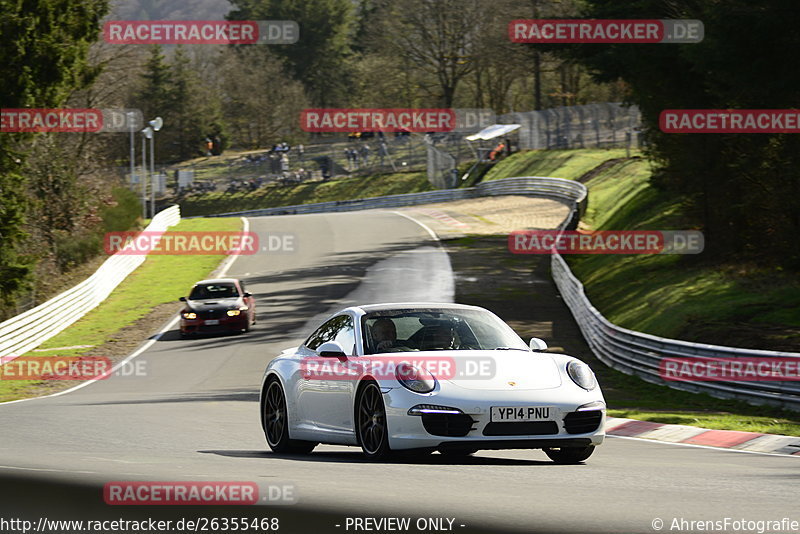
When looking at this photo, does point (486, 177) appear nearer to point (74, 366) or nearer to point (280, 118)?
point (280, 118)

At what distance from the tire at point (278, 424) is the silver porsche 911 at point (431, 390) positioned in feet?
0.04

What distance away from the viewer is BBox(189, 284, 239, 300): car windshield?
32750 mm

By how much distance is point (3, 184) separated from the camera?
3384 centimetres

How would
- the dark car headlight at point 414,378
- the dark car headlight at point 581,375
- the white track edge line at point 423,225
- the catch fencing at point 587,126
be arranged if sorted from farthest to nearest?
the catch fencing at point 587,126 → the white track edge line at point 423,225 → the dark car headlight at point 581,375 → the dark car headlight at point 414,378

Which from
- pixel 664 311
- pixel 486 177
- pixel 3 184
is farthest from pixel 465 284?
pixel 486 177

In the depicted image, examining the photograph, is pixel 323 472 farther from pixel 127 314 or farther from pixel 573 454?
pixel 127 314

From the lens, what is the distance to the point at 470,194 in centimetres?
7931

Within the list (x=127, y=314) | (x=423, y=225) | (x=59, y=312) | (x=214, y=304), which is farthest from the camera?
(x=423, y=225)

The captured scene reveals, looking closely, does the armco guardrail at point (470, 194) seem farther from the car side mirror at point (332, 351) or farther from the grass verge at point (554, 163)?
the car side mirror at point (332, 351)

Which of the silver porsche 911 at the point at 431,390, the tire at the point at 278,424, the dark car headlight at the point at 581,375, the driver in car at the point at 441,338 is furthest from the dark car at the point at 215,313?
the dark car headlight at the point at 581,375

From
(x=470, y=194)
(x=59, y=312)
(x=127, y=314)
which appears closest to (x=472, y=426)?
(x=59, y=312)

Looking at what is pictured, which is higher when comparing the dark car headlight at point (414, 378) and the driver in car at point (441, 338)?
the driver in car at point (441, 338)

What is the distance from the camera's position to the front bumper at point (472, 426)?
9.23m

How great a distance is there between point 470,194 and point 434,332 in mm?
69161
